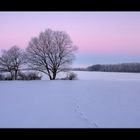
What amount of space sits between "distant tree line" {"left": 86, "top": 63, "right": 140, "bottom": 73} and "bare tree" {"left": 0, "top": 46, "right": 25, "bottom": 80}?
256cm

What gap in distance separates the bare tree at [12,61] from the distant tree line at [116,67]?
256cm

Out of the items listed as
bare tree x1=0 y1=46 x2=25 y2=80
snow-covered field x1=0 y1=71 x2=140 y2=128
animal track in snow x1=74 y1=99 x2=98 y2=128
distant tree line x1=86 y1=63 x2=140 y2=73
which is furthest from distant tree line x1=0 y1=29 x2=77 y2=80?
animal track in snow x1=74 y1=99 x2=98 y2=128

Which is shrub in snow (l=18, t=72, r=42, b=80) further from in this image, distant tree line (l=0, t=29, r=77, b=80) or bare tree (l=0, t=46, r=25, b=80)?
bare tree (l=0, t=46, r=25, b=80)

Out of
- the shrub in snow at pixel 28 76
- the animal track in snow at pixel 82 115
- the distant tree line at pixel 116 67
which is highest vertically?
the distant tree line at pixel 116 67

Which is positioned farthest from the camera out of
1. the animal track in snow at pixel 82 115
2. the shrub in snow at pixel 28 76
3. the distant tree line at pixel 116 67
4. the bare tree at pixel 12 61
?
the shrub in snow at pixel 28 76

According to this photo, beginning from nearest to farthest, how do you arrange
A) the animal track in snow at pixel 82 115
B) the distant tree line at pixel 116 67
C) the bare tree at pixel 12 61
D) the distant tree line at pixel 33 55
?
1. the animal track in snow at pixel 82 115
2. the distant tree line at pixel 116 67
3. the distant tree line at pixel 33 55
4. the bare tree at pixel 12 61

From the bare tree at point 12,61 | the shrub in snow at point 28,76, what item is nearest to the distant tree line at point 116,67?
the bare tree at point 12,61

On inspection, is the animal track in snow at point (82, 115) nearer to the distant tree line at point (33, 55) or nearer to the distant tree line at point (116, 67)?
the distant tree line at point (116, 67)

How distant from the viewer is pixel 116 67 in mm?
2752

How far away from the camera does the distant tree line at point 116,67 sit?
2.53 m

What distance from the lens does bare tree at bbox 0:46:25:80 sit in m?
4.76

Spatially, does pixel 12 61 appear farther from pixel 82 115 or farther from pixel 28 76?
pixel 82 115
